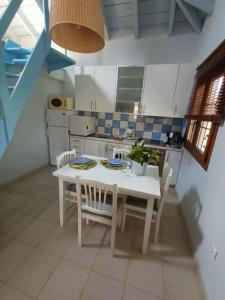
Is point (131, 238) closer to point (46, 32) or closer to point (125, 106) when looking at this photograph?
point (125, 106)

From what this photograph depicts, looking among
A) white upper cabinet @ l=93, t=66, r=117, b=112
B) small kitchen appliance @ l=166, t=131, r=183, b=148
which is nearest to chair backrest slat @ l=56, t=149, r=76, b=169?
white upper cabinet @ l=93, t=66, r=117, b=112

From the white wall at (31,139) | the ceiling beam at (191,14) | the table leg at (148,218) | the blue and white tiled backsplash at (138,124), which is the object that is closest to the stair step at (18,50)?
the white wall at (31,139)

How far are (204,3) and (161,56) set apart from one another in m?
0.97

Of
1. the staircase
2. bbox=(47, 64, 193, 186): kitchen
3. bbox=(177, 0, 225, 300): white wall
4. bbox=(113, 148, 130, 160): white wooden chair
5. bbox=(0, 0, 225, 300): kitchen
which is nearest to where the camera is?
bbox=(177, 0, 225, 300): white wall

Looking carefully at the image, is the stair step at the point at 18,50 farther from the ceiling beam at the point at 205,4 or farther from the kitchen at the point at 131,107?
the ceiling beam at the point at 205,4

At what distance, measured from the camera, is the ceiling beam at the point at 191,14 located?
2.11 m

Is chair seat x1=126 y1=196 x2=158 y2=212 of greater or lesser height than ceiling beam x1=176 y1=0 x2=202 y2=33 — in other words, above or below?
below

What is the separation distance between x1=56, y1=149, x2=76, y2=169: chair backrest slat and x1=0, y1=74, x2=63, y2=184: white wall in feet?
4.22

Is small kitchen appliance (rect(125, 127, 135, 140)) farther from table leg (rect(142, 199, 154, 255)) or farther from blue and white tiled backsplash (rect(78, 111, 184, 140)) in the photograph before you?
table leg (rect(142, 199, 154, 255))

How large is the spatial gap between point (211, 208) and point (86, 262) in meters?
1.23

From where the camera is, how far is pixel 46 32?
6.90ft

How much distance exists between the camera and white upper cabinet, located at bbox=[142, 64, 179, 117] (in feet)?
8.55

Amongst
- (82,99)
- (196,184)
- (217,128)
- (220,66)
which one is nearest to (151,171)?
(196,184)

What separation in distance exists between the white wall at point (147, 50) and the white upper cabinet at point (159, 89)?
1.41ft
